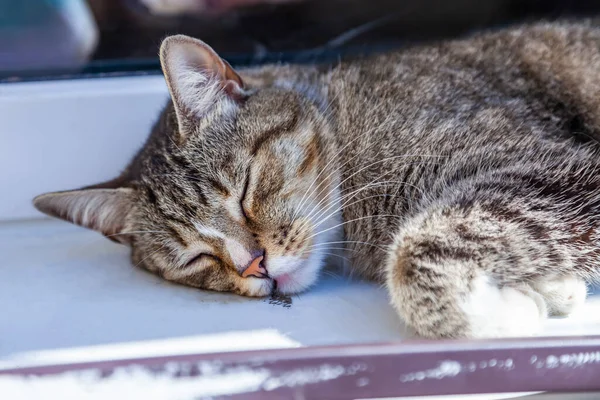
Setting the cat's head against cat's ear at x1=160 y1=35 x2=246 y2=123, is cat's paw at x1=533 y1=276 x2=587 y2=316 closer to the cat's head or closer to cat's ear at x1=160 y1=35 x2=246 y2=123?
the cat's head

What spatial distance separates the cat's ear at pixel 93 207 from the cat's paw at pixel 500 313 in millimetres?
824

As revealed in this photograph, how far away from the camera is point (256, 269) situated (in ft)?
4.05

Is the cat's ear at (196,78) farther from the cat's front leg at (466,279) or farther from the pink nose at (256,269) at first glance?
the cat's front leg at (466,279)

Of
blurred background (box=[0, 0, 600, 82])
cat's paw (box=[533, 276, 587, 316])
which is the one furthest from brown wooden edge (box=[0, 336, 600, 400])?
blurred background (box=[0, 0, 600, 82])

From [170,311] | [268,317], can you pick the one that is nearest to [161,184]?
[170,311]

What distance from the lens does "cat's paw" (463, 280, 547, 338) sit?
3.25 feet

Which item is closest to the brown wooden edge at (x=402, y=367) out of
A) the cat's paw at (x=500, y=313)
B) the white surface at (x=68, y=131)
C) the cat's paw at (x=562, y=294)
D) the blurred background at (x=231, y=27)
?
the cat's paw at (x=500, y=313)

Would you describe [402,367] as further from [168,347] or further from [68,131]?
[68,131]

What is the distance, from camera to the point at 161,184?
4.44ft

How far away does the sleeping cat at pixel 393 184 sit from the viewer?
1077 millimetres

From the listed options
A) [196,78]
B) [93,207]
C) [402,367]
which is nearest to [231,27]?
[196,78]

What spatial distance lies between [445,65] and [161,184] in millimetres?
743

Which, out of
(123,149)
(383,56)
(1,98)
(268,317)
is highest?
(383,56)

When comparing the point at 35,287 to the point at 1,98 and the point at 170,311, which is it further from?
the point at 1,98
